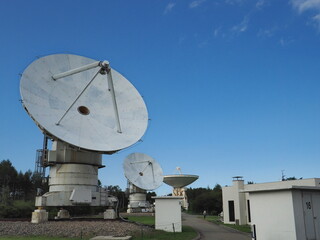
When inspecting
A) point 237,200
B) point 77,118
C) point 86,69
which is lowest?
point 237,200

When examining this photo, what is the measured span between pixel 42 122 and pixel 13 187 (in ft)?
208

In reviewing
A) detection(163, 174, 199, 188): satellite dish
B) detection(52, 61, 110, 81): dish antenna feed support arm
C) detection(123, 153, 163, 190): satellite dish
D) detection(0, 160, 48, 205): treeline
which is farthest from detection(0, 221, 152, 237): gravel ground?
detection(0, 160, 48, 205): treeline

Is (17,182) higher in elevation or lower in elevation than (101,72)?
lower

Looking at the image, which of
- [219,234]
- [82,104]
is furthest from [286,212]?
[82,104]

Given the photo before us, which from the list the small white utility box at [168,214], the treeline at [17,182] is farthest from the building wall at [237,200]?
the treeline at [17,182]

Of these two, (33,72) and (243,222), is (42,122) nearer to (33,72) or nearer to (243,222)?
(33,72)

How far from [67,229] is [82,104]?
964cm

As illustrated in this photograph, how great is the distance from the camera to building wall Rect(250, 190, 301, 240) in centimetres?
1341

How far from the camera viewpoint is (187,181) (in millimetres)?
65875

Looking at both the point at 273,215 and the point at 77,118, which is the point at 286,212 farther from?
the point at 77,118

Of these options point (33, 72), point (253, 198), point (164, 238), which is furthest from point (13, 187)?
point (253, 198)

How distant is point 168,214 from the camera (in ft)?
78.6

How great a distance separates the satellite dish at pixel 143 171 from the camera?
54.6m

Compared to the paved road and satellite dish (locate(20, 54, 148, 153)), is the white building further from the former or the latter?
satellite dish (locate(20, 54, 148, 153))
